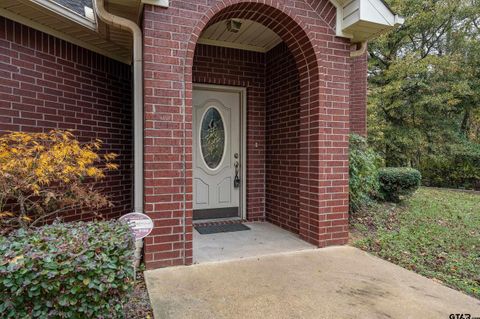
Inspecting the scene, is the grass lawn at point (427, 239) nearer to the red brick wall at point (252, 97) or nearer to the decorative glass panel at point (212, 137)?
the red brick wall at point (252, 97)

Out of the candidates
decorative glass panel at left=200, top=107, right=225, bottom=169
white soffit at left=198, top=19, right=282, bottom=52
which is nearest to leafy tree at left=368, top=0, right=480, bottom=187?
white soffit at left=198, top=19, right=282, bottom=52

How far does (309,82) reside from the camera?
12.4ft

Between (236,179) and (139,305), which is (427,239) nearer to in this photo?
(236,179)

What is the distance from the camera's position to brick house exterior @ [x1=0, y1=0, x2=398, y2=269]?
3.02 metres

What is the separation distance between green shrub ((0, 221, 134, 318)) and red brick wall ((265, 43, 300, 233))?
287 cm

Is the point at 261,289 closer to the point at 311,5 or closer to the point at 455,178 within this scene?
the point at 311,5

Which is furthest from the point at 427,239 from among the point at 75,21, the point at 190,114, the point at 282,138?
the point at 75,21

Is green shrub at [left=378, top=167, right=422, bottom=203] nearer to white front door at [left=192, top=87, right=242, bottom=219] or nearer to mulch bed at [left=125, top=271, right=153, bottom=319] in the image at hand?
white front door at [left=192, top=87, right=242, bottom=219]

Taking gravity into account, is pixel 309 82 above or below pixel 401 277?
above

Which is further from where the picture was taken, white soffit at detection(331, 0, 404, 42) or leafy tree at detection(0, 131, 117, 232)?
white soffit at detection(331, 0, 404, 42)

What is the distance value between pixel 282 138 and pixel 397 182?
122 inches

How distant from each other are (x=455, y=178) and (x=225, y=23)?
1121 cm

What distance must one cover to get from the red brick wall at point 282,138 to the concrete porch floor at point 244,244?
0.36 metres

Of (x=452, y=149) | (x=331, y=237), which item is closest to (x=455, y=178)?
(x=452, y=149)
